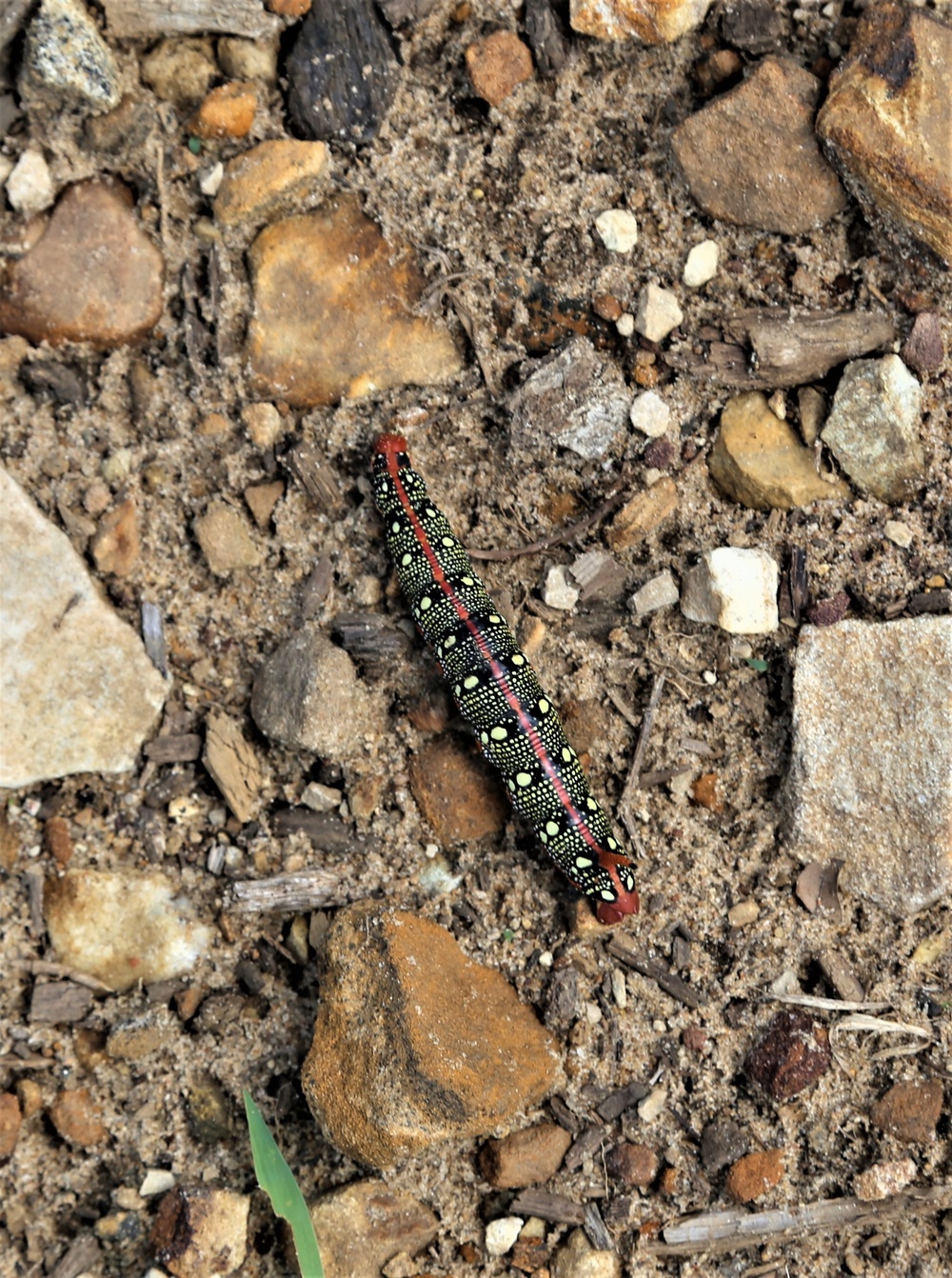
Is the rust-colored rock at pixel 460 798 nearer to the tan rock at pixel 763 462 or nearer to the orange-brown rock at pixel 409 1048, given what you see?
the orange-brown rock at pixel 409 1048

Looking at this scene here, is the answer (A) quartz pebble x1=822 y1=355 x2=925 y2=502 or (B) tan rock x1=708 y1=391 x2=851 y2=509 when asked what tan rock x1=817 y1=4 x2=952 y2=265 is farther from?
(B) tan rock x1=708 y1=391 x2=851 y2=509

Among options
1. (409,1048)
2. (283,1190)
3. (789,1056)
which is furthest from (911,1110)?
(283,1190)

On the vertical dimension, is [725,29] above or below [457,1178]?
above

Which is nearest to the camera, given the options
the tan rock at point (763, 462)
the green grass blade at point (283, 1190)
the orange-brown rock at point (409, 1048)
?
the green grass blade at point (283, 1190)

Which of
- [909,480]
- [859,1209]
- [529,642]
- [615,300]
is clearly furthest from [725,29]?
[859,1209]

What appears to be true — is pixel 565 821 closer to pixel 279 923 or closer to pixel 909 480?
pixel 279 923

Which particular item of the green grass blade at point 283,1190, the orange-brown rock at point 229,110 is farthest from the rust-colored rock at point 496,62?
the green grass blade at point 283,1190

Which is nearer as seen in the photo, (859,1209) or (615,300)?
(859,1209)
